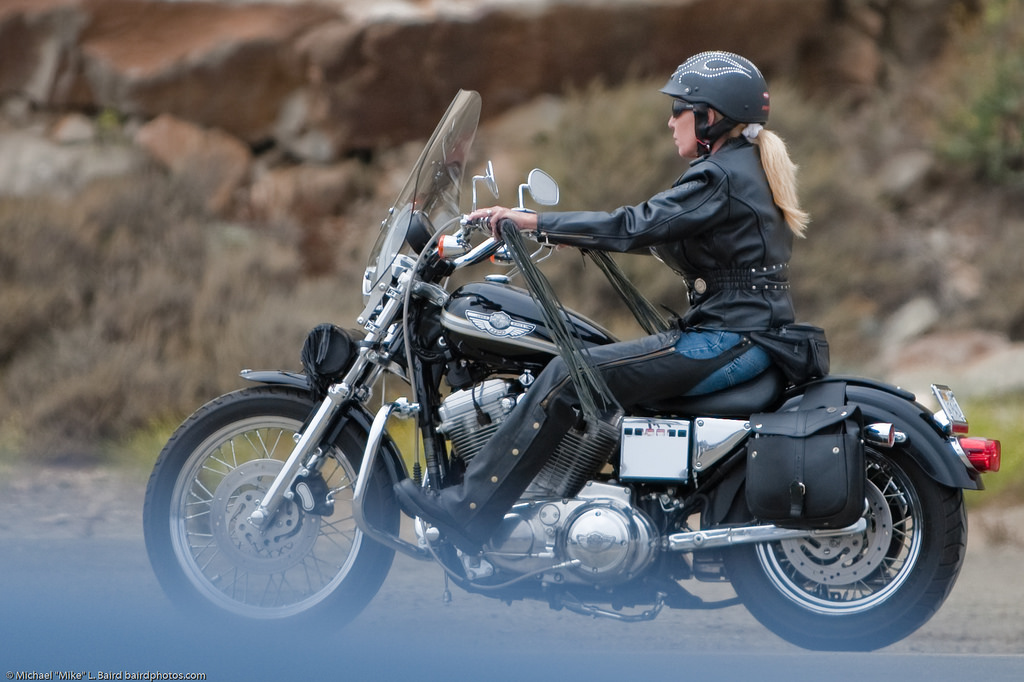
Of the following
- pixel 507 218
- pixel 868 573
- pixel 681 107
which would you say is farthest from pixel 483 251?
pixel 868 573

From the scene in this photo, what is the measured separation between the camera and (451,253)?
3.79 meters

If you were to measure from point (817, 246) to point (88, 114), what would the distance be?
6.91m

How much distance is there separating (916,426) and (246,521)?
220 cm

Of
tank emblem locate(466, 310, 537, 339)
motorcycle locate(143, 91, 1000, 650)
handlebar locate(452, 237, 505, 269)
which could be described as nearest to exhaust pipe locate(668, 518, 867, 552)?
motorcycle locate(143, 91, 1000, 650)

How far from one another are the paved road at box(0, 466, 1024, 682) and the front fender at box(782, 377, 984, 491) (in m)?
0.68

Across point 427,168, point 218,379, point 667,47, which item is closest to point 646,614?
point 427,168

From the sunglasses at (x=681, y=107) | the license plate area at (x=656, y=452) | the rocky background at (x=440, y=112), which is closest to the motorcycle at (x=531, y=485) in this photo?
the license plate area at (x=656, y=452)

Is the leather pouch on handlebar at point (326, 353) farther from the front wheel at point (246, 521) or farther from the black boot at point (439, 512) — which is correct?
the black boot at point (439, 512)

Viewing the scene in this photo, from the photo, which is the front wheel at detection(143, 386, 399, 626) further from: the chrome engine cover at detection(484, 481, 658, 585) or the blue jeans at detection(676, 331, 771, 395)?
the blue jeans at detection(676, 331, 771, 395)

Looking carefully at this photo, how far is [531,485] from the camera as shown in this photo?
3824mm

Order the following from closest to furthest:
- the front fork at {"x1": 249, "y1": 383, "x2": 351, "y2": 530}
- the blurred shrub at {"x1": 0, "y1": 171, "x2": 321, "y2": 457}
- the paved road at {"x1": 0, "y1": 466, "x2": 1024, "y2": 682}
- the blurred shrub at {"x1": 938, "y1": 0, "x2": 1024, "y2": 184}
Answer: the paved road at {"x1": 0, "y1": 466, "x2": 1024, "y2": 682} → the front fork at {"x1": 249, "y1": 383, "x2": 351, "y2": 530} → the blurred shrub at {"x1": 0, "y1": 171, "x2": 321, "y2": 457} → the blurred shrub at {"x1": 938, "y1": 0, "x2": 1024, "y2": 184}

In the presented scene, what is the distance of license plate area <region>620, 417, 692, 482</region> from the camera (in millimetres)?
3705

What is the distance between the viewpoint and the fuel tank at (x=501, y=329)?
375 centimetres

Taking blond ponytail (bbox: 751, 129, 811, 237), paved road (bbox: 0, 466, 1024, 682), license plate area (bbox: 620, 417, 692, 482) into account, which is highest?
blond ponytail (bbox: 751, 129, 811, 237)
